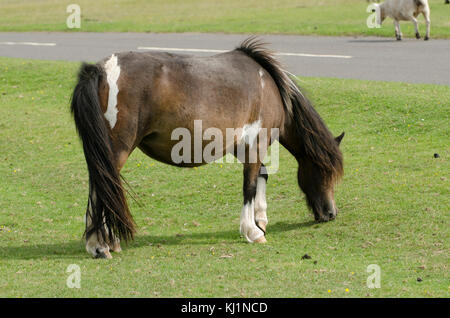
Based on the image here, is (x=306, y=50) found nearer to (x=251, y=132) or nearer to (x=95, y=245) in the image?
(x=251, y=132)

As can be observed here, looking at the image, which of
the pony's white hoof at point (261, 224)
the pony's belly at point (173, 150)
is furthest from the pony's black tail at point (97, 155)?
the pony's white hoof at point (261, 224)

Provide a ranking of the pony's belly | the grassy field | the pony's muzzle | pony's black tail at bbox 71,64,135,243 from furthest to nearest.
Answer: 1. the grassy field
2. the pony's belly
3. the pony's muzzle
4. pony's black tail at bbox 71,64,135,243

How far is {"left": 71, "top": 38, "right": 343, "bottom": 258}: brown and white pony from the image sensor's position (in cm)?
686

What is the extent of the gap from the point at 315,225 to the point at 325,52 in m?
10.0

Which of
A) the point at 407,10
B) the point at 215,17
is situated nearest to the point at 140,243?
the point at 407,10

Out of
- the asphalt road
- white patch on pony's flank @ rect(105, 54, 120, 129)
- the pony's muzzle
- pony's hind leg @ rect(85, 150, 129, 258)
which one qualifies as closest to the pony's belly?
pony's hind leg @ rect(85, 150, 129, 258)

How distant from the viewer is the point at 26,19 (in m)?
27.4

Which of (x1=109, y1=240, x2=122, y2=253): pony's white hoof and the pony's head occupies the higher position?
the pony's head

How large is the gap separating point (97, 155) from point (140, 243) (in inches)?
58.2

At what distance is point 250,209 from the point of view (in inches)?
313

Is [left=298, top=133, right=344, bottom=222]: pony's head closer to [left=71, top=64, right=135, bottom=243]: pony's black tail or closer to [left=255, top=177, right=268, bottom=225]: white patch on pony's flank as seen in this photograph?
[left=255, top=177, right=268, bottom=225]: white patch on pony's flank

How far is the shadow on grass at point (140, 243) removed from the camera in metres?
7.41
